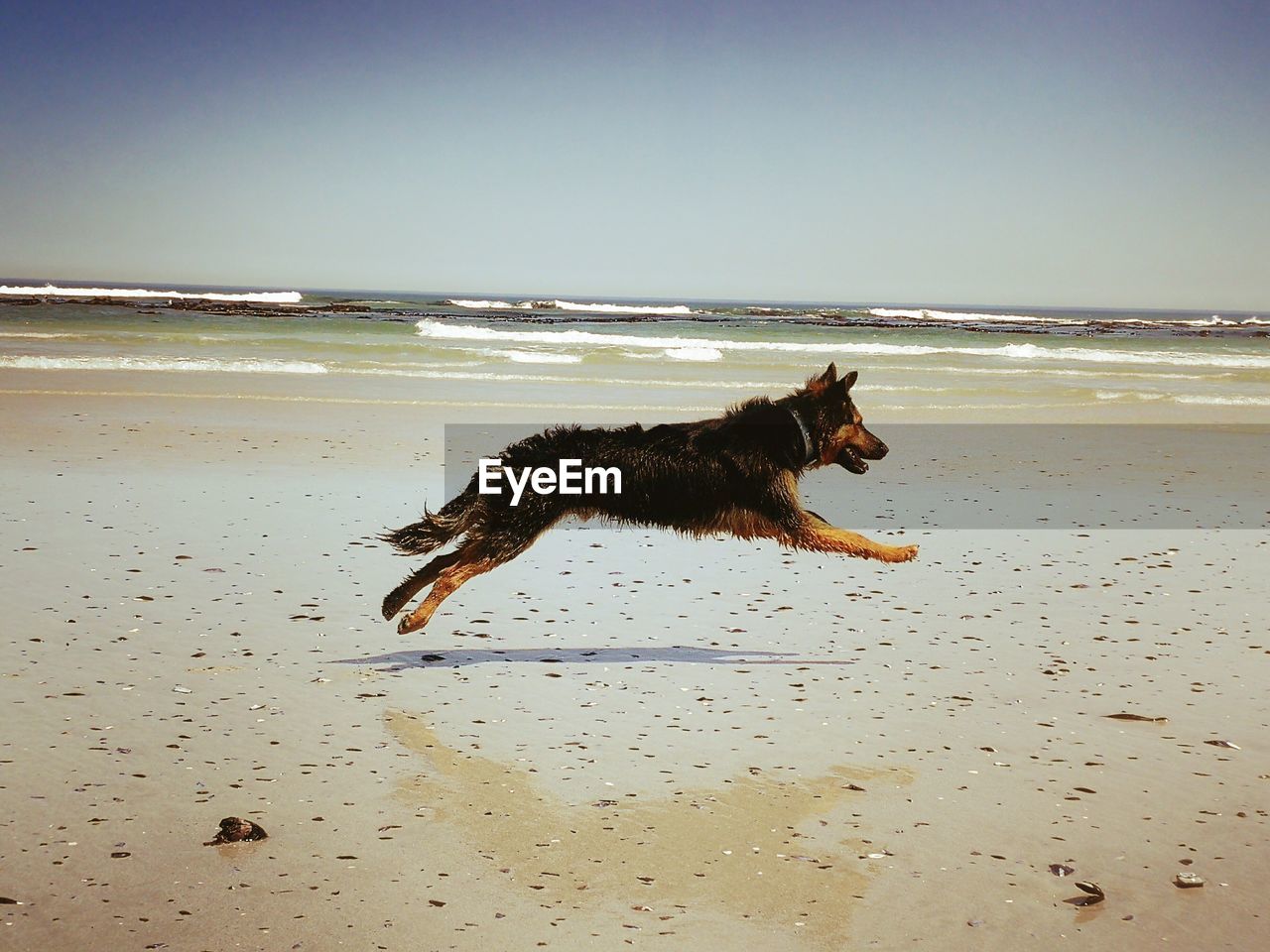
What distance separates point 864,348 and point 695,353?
575 centimetres

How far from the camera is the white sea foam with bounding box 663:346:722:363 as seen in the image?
26719 millimetres

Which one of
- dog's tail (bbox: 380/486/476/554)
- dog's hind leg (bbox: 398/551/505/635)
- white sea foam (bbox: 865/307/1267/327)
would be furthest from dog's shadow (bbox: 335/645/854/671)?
white sea foam (bbox: 865/307/1267/327)

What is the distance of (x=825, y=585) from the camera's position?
6.50m

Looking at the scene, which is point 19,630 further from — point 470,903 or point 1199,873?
point 1199,873

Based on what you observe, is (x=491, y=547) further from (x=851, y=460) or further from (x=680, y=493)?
(x=851, y=460)

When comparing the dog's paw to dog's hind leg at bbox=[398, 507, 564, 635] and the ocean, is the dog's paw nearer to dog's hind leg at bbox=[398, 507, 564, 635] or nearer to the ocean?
dog's hind leg at bbox=[398, 507, 564, 635]

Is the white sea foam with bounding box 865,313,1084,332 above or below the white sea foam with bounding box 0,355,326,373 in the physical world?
above

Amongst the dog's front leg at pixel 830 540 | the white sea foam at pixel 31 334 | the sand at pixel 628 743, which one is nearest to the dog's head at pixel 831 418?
the dog's front leg at pixel 830 540

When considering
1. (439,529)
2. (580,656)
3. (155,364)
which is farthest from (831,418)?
(155,364)

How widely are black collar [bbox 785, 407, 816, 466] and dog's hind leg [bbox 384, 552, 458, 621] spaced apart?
69.6 inches

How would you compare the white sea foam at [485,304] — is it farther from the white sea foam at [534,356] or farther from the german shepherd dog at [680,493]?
A: the german shepherd dog at [680,493]

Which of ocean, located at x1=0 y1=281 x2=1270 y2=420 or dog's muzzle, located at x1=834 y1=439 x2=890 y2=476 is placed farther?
ocean, located at x1=0 y1=281 x2=1270 y2=420

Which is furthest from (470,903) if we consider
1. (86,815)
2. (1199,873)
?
(1199,873)

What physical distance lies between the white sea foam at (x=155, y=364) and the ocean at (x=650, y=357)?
4cm
